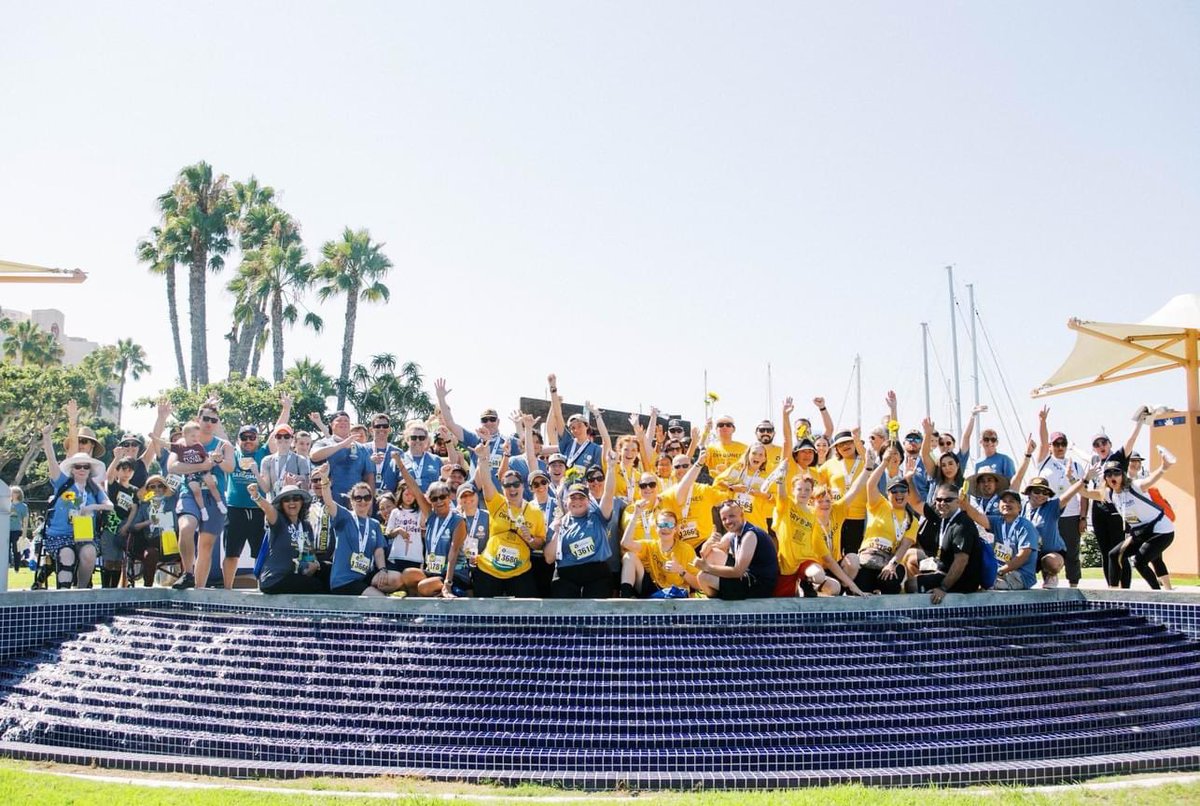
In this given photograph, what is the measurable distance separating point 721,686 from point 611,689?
2.90 ft

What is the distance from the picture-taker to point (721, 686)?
8008 millimetres

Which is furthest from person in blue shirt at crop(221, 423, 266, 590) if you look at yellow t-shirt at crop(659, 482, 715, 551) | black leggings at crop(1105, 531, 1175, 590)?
black leggings at crop(1105, 531, 1175, 590)

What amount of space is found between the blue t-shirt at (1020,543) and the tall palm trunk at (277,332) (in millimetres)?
33252

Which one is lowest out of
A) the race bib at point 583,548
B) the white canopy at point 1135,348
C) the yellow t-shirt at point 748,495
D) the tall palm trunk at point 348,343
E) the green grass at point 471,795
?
the green grass at point 471,795

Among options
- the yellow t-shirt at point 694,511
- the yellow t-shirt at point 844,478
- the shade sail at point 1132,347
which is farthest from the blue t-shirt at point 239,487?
the shade sail at point 1132,347

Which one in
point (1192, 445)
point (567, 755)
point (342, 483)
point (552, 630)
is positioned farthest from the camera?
point (1192, 445)

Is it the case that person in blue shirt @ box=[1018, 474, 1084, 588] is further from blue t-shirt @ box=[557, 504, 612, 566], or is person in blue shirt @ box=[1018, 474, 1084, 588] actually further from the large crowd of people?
blue t-shirt @ box=[557, 504, 612, 566]

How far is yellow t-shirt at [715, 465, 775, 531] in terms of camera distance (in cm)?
1070

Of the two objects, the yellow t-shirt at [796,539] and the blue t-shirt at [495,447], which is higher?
the blue t-shirt at [495,447]

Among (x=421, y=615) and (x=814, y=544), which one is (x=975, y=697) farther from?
(x=421, y=615)

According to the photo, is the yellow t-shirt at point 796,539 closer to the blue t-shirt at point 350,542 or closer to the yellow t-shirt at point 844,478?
the yellow t-shirt at point 844,478

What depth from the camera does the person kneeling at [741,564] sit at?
8.89 meters

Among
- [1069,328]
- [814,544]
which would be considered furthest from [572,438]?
[1069,328]

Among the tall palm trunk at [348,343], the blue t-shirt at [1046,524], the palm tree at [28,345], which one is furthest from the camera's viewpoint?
the palm tree at [28,345]
